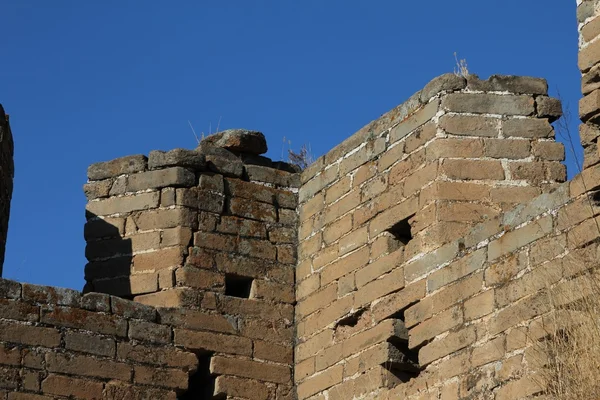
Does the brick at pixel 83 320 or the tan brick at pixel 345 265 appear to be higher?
the tan brick at pixel 345 265

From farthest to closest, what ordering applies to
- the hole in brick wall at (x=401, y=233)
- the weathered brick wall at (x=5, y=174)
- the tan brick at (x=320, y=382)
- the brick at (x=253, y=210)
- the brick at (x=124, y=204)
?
the brick at (x=253, y=210) → the brick at (x=124, y=204) → the weathered brick wall at (x=5, y=174) → the tan brick at (x=320, y=382) → the hole in brick wall at (x=401, y=233)

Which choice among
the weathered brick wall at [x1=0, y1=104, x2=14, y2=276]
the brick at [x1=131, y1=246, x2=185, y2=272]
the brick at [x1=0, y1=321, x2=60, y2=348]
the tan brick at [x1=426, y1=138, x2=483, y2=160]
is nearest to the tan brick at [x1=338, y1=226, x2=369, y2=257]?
the tan brick at [x1=426, y1=138, x2=483, y2=160]

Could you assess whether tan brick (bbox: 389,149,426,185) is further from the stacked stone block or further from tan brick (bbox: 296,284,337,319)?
the stacked stone block

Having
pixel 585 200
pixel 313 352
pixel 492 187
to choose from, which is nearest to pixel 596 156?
pixel 585 200

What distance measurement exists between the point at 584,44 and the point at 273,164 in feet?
15.1

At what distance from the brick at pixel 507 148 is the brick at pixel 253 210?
8.08 ft

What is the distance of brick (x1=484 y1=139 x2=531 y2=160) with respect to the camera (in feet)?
39.5

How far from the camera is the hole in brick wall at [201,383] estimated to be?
1270 cm

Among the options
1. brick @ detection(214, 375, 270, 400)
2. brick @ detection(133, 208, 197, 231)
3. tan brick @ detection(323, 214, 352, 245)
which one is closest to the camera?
brick @ detection(214, 375, 270, 400)

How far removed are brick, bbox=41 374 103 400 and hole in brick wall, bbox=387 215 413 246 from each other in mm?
2670

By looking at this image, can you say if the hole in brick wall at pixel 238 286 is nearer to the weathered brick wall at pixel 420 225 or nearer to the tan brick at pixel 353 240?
the weathered brick wall at pixel 420 225

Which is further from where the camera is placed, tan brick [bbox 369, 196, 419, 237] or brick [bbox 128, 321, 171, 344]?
brick [bbox 128, 321, 171, 344]

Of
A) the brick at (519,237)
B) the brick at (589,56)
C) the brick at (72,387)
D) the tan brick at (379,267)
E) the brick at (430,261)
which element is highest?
the brick at (589,56)

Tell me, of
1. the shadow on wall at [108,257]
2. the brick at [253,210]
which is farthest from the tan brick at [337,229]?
the shadow on wall at [108,257]
